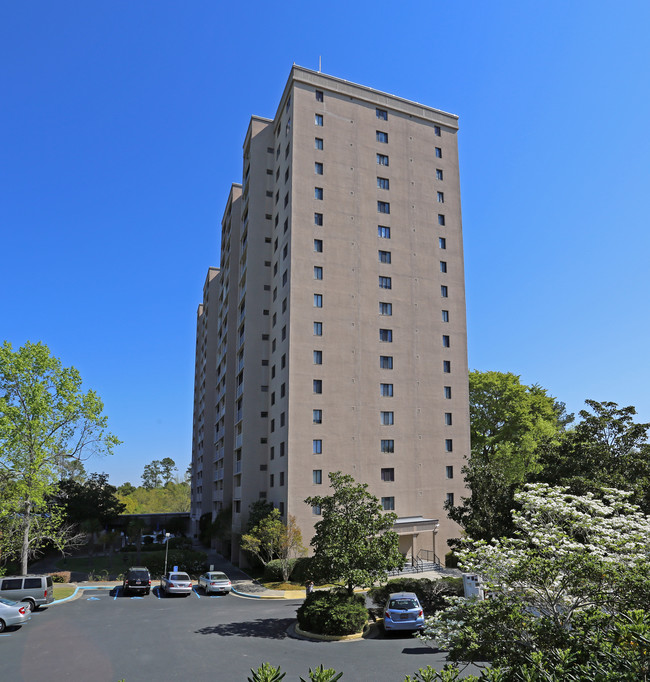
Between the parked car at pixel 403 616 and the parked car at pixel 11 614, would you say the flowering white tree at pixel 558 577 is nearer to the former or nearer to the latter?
the parked car at pixel 403 616

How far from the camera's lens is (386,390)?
47656 millimetres

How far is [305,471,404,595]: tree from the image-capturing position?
80.0 feet

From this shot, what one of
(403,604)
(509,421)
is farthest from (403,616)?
(509,421)

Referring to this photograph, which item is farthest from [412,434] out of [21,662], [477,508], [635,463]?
[21,662]

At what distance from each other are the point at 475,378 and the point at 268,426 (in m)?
24.2

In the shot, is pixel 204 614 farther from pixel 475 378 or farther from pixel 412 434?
pixel 475 378

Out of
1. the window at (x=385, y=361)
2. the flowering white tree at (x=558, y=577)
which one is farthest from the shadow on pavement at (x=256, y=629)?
the window at (x=385, y=361)

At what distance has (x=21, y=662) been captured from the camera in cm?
1877

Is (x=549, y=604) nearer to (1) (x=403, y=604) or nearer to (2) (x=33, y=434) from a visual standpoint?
(1) (x=403, y=604)

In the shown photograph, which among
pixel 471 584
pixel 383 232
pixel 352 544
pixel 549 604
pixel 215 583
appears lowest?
pixel 215 583

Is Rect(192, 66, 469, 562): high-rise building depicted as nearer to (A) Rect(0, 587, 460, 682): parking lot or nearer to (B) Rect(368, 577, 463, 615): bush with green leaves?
(B) Rect(368, 577, 463, 615): bush with green leaves

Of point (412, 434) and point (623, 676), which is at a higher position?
point (412, 434)

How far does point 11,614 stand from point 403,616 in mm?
17527

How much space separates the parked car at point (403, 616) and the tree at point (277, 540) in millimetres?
17626
